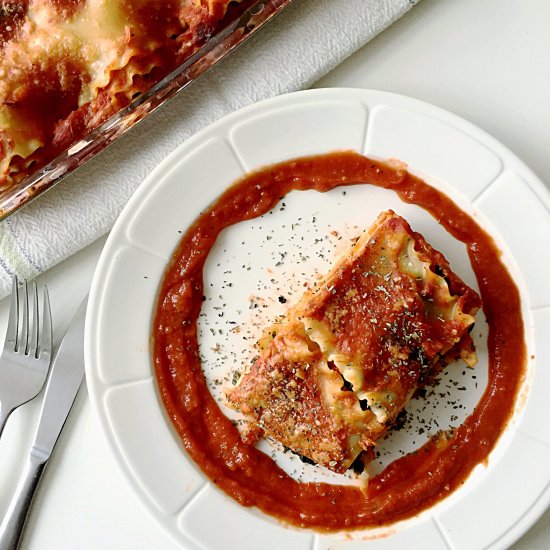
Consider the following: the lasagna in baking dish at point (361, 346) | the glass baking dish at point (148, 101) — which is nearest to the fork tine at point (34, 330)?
the glass baking dish at point (148, 101)

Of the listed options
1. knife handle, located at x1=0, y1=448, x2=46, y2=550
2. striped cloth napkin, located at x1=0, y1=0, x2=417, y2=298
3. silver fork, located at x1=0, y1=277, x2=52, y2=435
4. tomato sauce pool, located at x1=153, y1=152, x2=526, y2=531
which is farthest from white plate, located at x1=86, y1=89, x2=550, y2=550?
knife handle, located at x1=0, y1=448, x2=46, y2=550

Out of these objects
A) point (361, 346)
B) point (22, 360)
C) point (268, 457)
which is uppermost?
point (22, 360)

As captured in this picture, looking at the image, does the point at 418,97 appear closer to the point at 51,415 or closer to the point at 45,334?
the point at 45,334

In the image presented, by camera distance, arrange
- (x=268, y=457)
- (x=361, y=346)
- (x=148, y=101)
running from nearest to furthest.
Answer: (x=361, y=346)
(x=148, y=101)
(x=268, y=457)

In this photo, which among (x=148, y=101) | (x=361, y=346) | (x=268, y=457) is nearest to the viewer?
(x=361, y=346)

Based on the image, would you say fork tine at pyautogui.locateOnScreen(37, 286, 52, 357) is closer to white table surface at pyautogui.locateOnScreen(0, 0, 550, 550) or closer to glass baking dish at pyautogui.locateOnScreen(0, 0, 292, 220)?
white table surface at pyautogui.locateOnScreen(0, 0, 550, 550)

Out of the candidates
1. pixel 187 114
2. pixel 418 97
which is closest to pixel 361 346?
pixel 418 97
